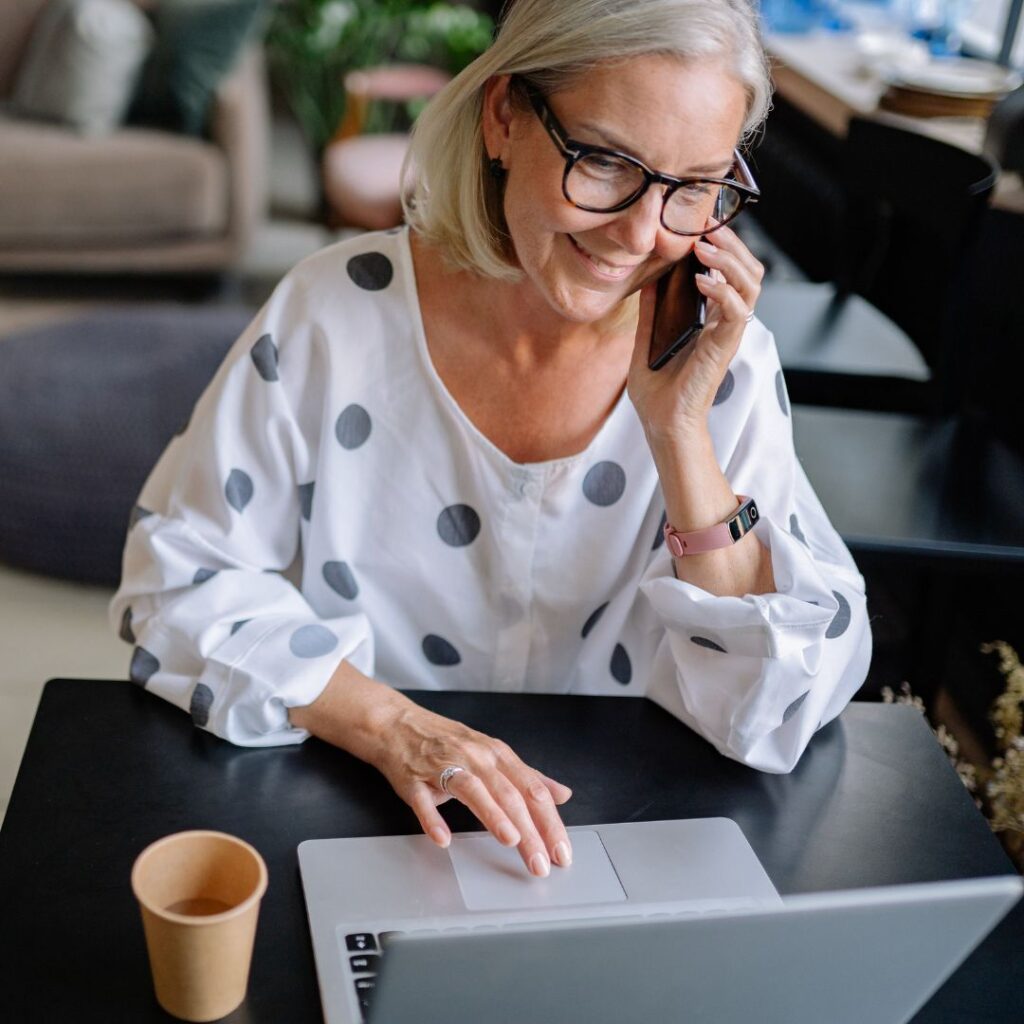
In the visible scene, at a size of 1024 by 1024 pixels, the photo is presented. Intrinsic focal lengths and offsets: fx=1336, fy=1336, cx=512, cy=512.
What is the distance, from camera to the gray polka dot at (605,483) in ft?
4.43

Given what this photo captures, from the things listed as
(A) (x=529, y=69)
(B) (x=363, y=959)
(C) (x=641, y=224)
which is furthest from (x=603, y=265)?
(B) (x=363, y=959)

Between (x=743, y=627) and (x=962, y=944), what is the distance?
1.58ft

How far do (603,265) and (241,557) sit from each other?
1.45 ft

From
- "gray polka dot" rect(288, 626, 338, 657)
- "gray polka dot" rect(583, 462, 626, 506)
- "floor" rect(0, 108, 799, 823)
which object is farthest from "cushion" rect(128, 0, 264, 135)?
"gray polka dot" rect(288, 626, 338, 657)

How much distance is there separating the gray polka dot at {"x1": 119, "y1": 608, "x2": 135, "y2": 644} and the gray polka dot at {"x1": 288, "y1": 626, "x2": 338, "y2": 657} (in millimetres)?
169

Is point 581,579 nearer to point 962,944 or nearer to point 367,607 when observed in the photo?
point 367,607

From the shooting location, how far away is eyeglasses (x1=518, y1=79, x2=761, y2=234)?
1130 millimetres

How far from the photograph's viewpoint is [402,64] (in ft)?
17.7

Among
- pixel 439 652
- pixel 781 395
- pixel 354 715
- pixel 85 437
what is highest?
pixel 781 395

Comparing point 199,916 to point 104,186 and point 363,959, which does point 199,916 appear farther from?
point 104,186

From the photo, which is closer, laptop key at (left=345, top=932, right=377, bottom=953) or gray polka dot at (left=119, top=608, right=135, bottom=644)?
laptop key at (left=345, top=932, right=377, bottom=953)

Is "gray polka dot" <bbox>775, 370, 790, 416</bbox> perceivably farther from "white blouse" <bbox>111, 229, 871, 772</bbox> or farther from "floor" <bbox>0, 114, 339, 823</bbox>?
"floor" <bbox>0, 114, 339, 823</bbox>

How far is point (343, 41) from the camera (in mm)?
4945

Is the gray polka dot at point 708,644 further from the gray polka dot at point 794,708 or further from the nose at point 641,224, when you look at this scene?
the nose at point 641,224
